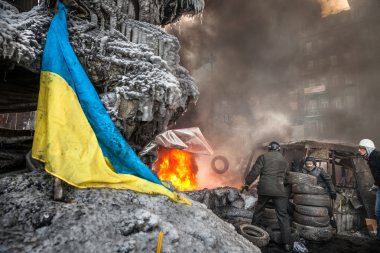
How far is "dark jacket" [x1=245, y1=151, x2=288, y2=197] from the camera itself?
5.96 metres

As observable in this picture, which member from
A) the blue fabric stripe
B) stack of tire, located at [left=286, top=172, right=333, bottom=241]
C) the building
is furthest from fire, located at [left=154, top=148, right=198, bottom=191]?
the building

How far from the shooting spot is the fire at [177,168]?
15.8 m

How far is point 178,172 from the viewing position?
16.5 metres

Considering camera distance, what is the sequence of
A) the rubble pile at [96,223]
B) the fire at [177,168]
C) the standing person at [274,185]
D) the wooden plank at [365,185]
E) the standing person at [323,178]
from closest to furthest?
the rubble pile at [96,223] < the standing person at [274,185] < the standing person at [323,178] < the wooden plank at [365,185] < the fire at [177,168]

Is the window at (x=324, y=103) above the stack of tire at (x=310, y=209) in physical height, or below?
above

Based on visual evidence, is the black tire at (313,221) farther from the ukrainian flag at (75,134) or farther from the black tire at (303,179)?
the ukrainian flag at (75,134)

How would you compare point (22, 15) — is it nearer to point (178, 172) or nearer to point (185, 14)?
point (185, 14)

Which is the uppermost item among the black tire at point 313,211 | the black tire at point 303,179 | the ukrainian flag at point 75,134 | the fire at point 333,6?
the fire at point 333,6

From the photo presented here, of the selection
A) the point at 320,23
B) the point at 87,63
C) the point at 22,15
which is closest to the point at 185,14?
the point at 87,63

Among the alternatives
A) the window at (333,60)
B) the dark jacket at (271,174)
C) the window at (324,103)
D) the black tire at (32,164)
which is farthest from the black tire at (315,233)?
the window at (333,60)

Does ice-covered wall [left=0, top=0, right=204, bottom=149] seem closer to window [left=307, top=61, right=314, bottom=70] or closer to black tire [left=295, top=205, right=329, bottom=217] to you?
black tire [left=295, top=205, right=329, bottom=217]

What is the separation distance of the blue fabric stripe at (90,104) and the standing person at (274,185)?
3.43m

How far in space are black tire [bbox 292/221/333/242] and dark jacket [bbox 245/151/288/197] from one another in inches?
53.9

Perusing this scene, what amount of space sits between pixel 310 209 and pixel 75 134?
617 centimetres
